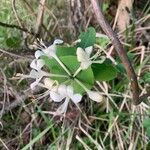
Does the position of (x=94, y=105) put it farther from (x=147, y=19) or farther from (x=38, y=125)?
(x=147, y=19)

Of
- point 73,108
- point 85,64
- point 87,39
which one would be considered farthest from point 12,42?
point 85,64

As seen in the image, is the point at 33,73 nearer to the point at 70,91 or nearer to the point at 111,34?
the point at 70,91

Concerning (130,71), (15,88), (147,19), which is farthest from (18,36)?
(130,71)

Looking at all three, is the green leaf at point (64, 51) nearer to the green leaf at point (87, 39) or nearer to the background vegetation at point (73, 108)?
the green leaf at point (87, 39)

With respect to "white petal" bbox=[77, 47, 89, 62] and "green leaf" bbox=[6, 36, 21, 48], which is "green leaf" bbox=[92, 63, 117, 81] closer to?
"white petal" bbox=[77, 47, 89, 62]

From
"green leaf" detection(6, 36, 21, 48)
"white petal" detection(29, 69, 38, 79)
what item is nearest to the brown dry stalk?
"white petal" detection(29, 69, 38, 79)

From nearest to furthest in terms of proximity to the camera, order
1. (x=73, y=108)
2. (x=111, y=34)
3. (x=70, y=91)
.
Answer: (x=111, y=34), (x=70, y=91), (x=73, y=108)

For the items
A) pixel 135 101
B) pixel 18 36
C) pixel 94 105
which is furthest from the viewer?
pixel 18 36

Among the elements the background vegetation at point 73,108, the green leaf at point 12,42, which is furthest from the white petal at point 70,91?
the green leaf at point 12,42
